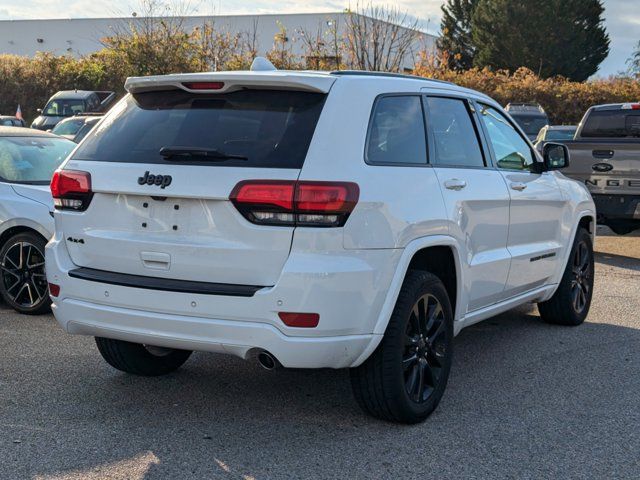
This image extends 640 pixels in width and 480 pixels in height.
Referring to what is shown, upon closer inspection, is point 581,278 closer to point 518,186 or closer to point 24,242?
point 518,186

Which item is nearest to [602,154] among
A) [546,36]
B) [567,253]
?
[567,253]

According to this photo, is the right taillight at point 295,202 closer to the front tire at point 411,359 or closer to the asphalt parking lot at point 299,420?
the front tire at point 411,359

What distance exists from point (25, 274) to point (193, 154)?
3.48 m

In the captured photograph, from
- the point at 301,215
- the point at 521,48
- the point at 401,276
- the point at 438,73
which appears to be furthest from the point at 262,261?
the point at 521,48

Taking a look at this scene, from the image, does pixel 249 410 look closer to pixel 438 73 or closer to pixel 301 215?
pixel 301 215

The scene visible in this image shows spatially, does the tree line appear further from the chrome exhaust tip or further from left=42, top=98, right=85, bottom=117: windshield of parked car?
the chrome exhaust tip

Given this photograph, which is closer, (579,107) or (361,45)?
(361,45)

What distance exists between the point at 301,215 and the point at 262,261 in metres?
0.29

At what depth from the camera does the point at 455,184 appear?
4910 mm

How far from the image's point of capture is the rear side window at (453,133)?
5023 millimetres

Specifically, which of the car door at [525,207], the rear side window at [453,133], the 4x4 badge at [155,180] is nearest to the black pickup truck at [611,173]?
the car door at [525,207]

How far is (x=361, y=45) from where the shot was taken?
25.4m

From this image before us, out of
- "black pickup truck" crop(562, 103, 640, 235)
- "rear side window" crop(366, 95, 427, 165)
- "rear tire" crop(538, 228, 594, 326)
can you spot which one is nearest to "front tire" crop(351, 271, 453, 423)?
"rear side window" crop(366, 95, 427, 165)

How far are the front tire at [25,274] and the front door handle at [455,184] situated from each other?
373 cm
